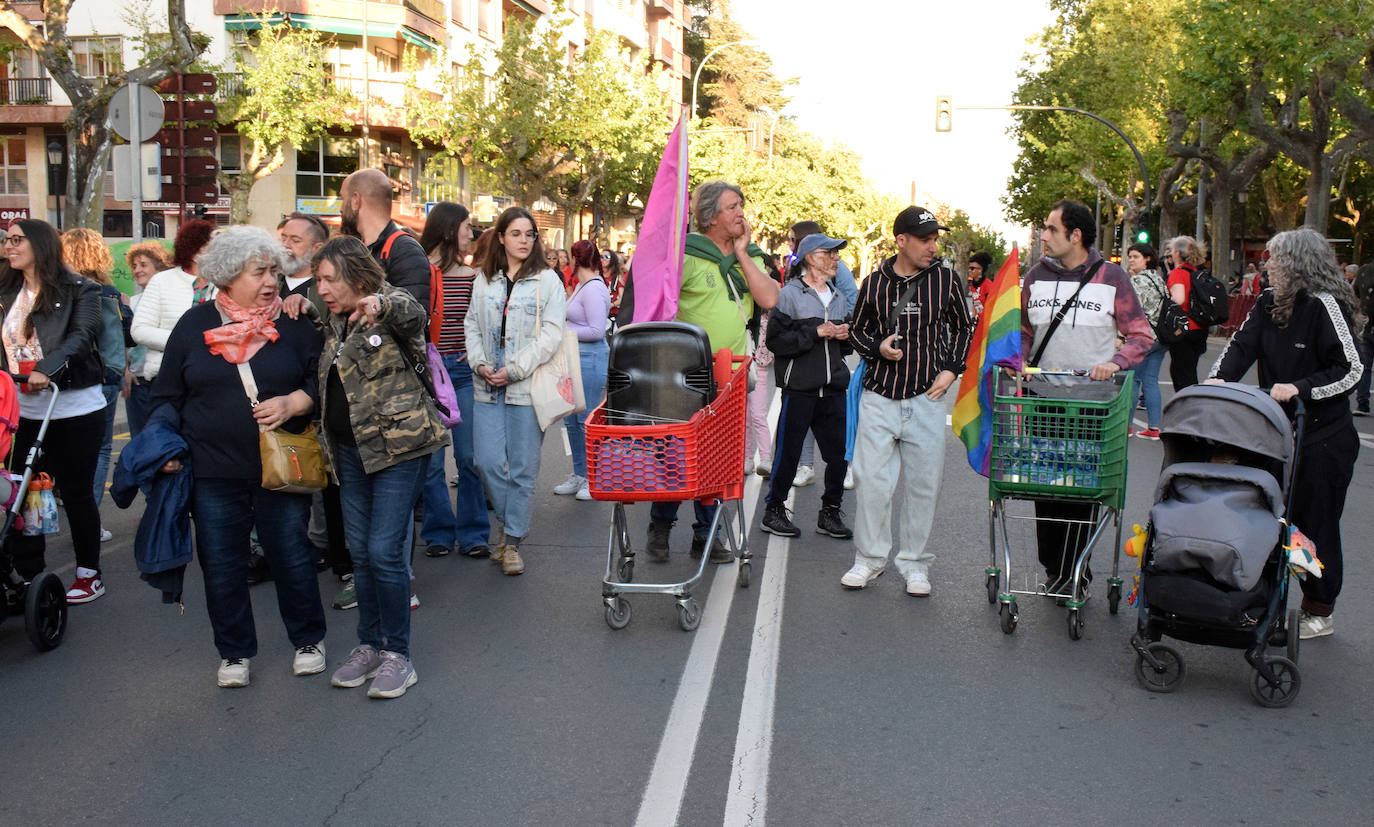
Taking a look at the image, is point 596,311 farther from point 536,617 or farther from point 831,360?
point 536,617

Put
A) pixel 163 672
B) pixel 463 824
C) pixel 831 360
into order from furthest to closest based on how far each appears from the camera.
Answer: pixel 831 360
pixel 163 672
pixel 463 824

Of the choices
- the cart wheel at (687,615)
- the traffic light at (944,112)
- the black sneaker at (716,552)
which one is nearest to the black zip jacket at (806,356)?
the black sneaker at (716,552)

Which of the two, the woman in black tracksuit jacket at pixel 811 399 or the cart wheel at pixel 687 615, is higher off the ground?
the woman in black tracksuit jacket at pixel 811 399

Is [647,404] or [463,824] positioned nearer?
[463,824]

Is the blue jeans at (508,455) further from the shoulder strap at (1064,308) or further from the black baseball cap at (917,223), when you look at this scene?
the shoulder strap at (1064,308)

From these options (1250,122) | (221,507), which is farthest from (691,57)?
(221,507)

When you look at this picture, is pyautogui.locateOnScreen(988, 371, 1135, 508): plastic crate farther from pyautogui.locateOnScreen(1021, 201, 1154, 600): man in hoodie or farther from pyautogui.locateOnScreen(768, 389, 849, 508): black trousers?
pyautogui.locateOnScreen(768, 389, 849, 508): black trousers

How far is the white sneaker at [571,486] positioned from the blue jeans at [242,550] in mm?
4418

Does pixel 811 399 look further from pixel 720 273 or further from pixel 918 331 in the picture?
pixel 918 331

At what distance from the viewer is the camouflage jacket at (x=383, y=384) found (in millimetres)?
5125

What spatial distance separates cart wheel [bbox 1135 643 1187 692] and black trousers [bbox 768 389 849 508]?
3.08 meters

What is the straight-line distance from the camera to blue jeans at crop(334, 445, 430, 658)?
5.23m

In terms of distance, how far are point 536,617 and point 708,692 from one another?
4.44ft

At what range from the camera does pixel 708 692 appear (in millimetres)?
5320
